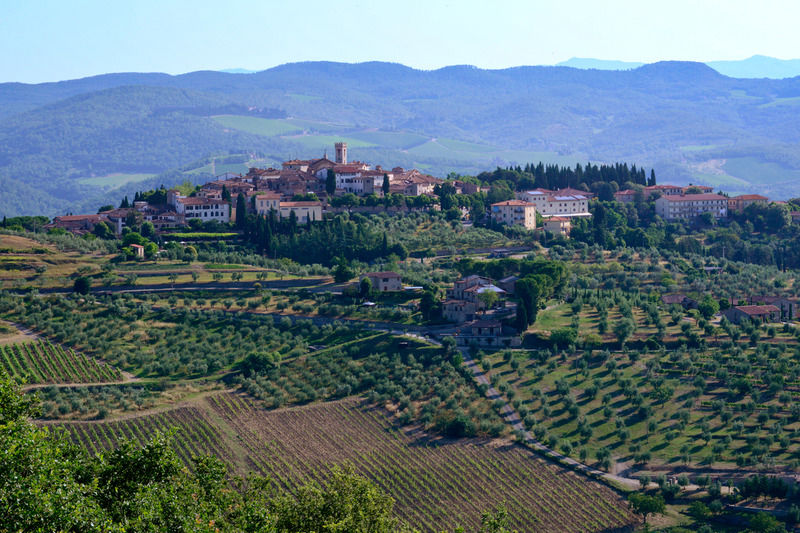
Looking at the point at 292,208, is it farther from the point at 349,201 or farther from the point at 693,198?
the point at 693,198

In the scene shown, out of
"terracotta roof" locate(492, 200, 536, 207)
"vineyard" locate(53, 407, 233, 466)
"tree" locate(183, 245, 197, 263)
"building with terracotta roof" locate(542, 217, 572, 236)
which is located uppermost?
"terracotta roof" locate(492, 200, 536, 207)

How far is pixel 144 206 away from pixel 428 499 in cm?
6366

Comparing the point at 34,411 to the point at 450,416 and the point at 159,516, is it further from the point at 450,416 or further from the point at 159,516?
the point at 450,416

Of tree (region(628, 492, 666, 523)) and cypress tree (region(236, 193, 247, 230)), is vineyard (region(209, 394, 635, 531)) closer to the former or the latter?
tree (region(628, 492, 666, 523))

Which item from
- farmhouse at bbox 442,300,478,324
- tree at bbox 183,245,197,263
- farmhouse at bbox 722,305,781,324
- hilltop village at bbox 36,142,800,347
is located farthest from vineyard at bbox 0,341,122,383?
farmhouse at bbox 722,305,781,324

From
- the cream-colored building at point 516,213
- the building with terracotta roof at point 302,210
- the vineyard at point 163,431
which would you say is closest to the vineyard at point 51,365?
the vineyard at point 163,431

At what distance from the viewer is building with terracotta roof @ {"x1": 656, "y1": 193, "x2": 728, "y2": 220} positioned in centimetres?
11456

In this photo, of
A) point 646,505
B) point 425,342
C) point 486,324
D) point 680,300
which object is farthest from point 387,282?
point 646,505

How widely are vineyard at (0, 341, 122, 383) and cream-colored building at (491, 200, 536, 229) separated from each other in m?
52.1

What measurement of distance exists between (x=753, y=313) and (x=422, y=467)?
35.5 meters

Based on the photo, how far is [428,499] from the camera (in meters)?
46.4

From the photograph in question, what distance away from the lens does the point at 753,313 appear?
72625 millimetres

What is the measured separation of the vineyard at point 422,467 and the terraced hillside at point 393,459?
0.17ft

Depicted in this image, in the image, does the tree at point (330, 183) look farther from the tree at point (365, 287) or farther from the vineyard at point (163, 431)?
the vineyard at point (163, 431)
